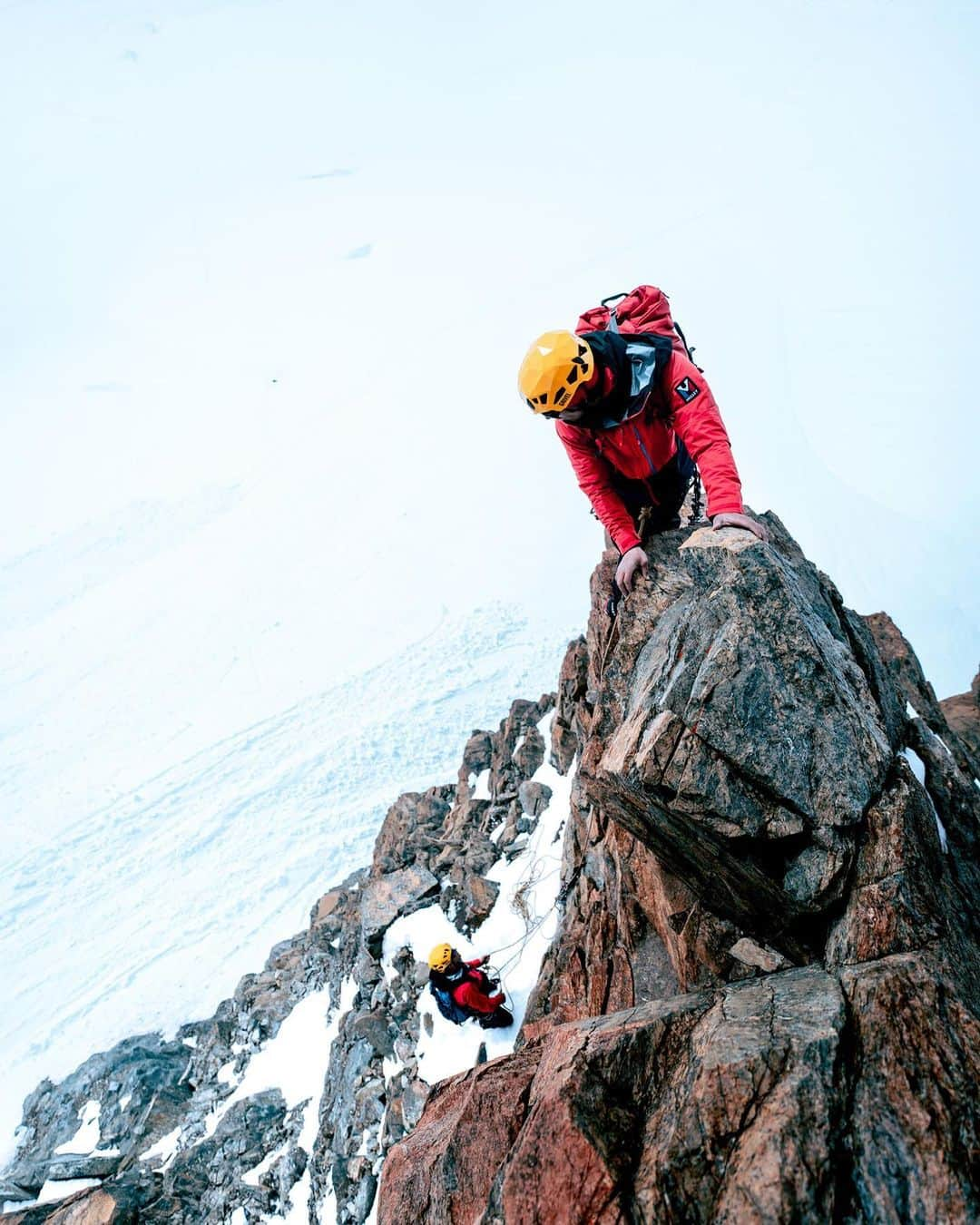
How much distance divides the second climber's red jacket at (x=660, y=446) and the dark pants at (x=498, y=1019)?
779 cm

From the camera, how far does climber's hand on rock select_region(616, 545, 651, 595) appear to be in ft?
25.0

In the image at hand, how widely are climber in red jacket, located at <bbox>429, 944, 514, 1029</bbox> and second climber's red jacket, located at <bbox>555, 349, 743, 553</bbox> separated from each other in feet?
24.3

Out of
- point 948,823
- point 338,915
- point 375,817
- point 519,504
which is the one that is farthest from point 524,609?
point 948,823

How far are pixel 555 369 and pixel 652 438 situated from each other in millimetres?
1834

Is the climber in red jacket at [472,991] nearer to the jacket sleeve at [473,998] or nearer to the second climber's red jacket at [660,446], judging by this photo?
the jacket sleeve at [473,998]

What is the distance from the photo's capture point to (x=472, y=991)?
11.0m

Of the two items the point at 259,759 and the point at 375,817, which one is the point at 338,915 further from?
the point at 259,759

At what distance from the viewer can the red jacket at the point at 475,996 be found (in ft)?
36.0

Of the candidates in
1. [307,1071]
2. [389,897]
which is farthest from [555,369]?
[307,1071]

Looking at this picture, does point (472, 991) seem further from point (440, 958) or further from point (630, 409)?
point (630, 409)

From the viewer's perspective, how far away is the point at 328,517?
159 feet

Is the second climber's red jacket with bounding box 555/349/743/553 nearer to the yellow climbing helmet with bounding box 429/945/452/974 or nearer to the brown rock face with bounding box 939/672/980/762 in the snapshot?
the yellow climbing helmet with bounding box 429/945/452/974

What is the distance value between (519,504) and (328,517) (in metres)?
12.8

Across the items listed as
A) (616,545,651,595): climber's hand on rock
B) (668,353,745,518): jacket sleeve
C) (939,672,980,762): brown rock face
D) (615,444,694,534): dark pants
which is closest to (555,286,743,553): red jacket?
(668,353,745,518): jacket sleeve
